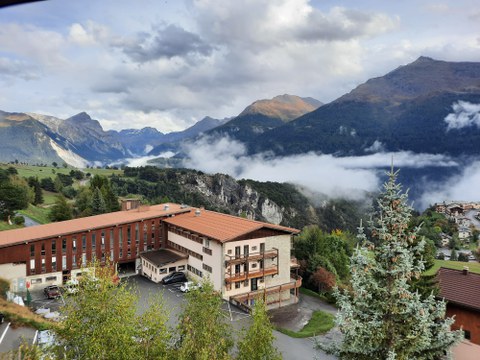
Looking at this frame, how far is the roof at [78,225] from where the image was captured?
40031mm

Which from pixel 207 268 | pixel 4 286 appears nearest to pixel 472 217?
pixel 207 268

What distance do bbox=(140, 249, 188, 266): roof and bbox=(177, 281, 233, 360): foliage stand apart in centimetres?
2388

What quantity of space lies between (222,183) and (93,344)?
154m

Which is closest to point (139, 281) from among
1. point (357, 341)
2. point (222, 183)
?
point (357, 341)

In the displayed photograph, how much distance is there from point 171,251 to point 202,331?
30.9 m

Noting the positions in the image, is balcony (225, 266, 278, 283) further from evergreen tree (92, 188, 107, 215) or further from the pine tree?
evergreen tree (92, 188, 107, 215)

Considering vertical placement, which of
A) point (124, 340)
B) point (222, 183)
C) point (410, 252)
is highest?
point (410, 252)

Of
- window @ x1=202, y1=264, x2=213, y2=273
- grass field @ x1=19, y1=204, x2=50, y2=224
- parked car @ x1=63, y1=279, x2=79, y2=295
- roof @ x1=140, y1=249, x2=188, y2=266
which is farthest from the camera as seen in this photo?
grass field @ x1=19, y1=204, x2=50, y2=224

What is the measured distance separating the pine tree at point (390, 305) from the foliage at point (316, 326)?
17865mm

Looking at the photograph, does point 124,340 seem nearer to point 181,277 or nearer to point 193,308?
point 193,308

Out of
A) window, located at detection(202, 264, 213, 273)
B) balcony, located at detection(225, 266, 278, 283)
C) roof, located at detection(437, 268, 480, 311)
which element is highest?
roof, located at detection(437, 268, 480, 311)

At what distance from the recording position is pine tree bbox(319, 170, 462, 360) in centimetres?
1323

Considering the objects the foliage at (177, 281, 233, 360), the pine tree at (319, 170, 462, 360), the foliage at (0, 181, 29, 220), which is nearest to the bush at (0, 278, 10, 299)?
the foliage at (177, 281, 233, 360)

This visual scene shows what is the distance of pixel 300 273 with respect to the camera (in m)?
48.8
